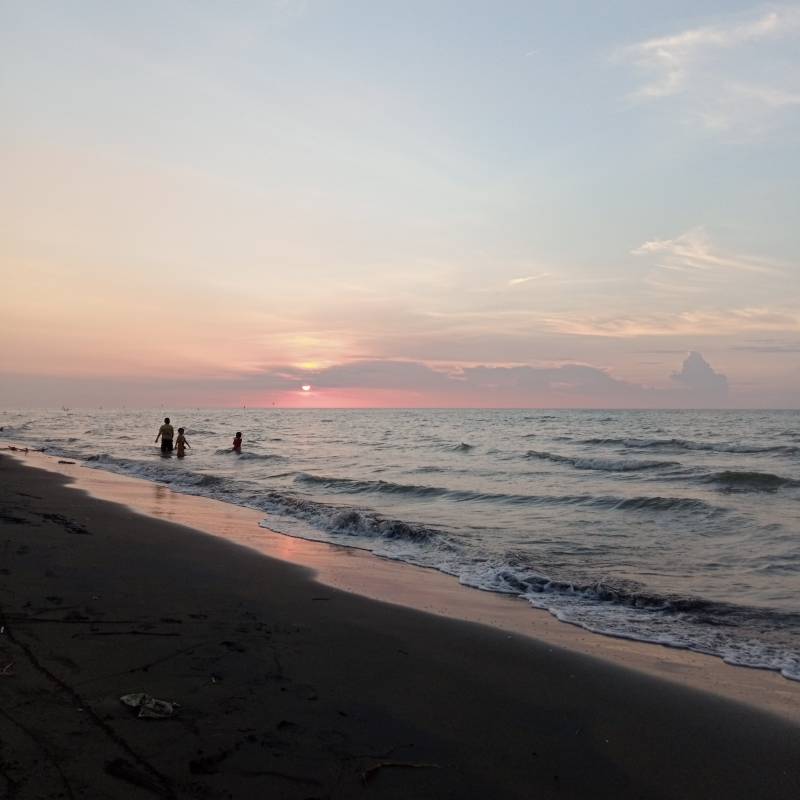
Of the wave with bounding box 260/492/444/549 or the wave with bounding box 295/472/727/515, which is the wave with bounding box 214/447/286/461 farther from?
the wave with bounding box 260/492/444/549

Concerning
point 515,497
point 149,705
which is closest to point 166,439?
point 515,497

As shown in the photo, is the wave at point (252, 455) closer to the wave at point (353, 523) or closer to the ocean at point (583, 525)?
the ocean at point (583, 525)

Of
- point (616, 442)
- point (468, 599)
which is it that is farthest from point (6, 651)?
point (616, 442)

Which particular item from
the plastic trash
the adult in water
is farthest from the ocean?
the plastic trash

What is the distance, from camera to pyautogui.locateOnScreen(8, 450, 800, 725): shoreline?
5.60 metres

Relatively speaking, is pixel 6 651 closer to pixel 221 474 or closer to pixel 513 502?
pixel 513 502

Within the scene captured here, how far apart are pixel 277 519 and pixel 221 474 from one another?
989cm

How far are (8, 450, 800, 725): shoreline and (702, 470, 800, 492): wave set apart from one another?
14705 millimetres

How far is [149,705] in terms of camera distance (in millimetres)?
4008

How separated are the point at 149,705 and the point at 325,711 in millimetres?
1108

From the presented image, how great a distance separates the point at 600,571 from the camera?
9.91 metres

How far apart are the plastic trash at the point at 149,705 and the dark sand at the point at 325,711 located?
2.4 inches

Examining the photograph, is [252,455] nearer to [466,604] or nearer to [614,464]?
[614,464]

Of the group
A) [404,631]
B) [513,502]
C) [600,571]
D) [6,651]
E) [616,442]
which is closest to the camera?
[6,651]
